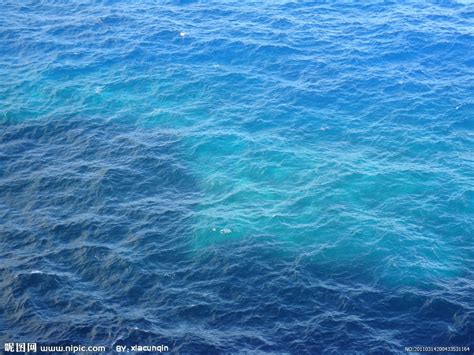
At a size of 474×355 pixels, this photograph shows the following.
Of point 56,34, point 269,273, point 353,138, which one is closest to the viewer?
point 269,273

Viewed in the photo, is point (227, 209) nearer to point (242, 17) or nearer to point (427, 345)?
point (427, 345)

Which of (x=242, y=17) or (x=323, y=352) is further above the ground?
(x=242, y=17)

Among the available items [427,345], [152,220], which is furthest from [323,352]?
[152,220]

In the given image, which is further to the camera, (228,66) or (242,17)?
(242,17)

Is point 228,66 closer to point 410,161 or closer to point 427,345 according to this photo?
point 410,161

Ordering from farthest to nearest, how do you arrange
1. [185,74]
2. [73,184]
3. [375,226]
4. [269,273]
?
[185,74]
[73,184]
[375,226]
[269,273]

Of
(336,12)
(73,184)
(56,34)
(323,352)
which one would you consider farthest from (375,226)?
(56,34)
